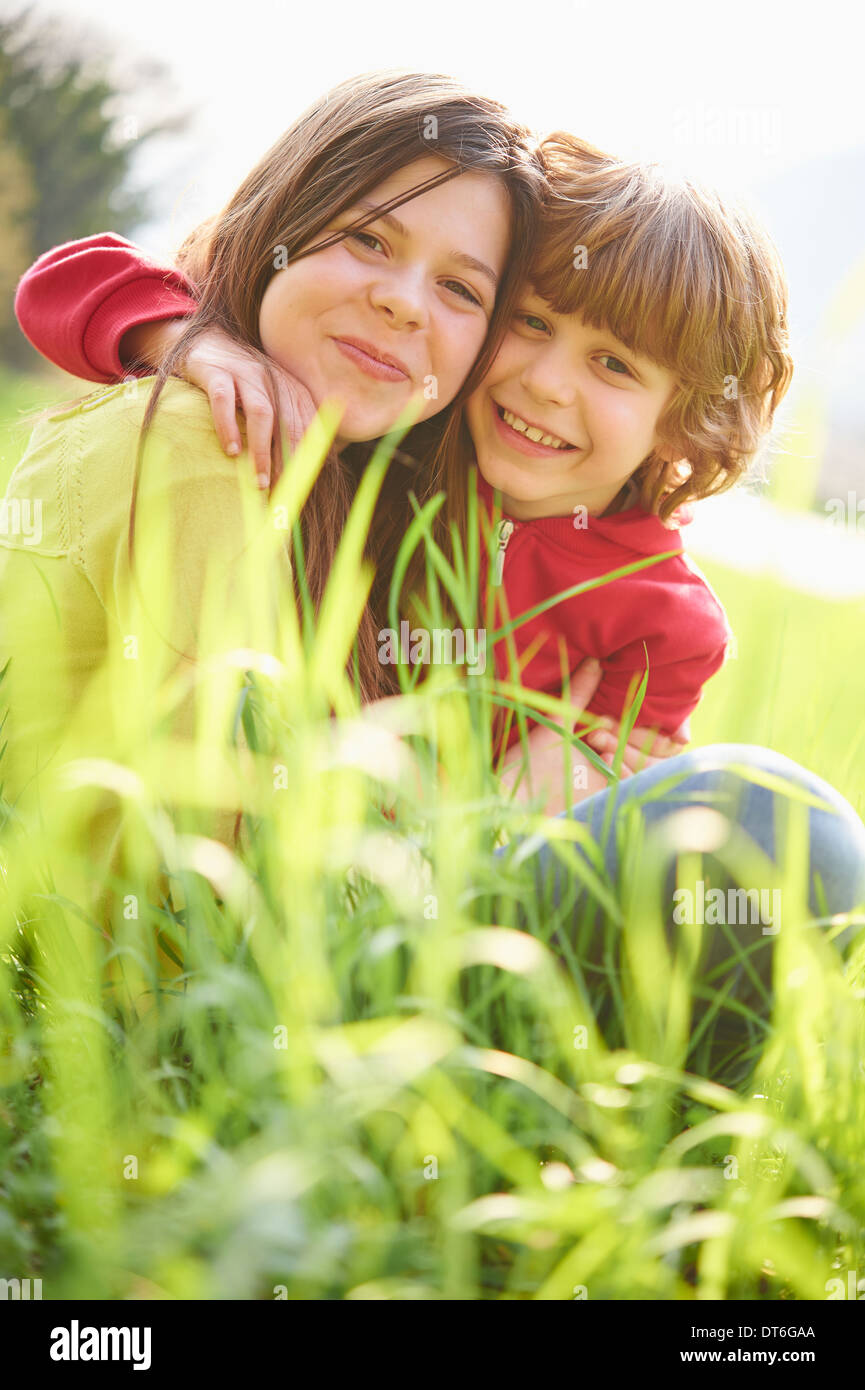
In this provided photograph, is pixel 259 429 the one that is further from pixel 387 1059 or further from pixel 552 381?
pixel 387 1059

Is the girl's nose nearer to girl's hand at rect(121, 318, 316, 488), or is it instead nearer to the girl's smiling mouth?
the girl's smiling mouth

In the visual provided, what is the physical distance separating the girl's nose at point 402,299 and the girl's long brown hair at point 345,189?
9 centimetres

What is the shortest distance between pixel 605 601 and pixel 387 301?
62 centimetres

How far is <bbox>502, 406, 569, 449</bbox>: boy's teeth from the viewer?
1.78 m

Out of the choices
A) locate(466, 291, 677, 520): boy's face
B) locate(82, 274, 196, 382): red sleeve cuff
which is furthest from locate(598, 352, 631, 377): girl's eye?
locate(82, 274, 196, 382): red sleeve cuff

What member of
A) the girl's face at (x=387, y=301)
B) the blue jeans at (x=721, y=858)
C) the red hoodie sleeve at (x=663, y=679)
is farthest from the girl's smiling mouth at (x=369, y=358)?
the blue jeans at (x=721, y=858)

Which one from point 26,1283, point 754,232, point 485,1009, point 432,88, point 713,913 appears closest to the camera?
point 26,1283

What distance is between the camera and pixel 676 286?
1.73 meters

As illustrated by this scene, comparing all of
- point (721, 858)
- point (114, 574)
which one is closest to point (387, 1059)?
point (721, 858)

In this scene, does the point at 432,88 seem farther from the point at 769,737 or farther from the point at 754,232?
the point at 769,737

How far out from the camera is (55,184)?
1152 centimetres

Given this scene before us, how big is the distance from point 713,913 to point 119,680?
63cm

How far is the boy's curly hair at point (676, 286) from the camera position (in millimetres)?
1695

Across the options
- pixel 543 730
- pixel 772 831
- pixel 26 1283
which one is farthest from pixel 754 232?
pixel 26 1283
